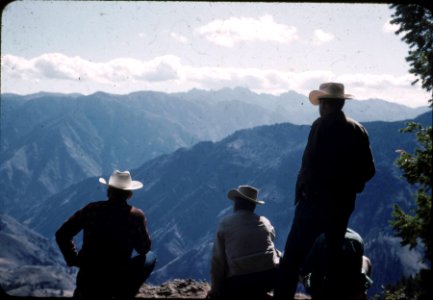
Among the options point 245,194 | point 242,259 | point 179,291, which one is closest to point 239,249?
point 242,259

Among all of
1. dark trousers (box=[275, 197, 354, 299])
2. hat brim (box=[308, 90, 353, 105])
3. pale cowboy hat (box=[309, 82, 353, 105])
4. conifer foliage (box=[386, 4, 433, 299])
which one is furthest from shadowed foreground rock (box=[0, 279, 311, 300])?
pale cowboy hat (box=[309, 82, 353, 105])

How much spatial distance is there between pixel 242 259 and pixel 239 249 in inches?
5.3

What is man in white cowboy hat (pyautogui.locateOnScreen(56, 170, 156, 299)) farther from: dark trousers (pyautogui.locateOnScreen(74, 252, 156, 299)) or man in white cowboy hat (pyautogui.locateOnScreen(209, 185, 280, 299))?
man in white cowboy hat (pyautogui.locateOnScreen(209, 185, 280, 299))

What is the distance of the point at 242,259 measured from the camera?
236 inches

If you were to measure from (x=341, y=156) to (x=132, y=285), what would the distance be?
314 centimetres

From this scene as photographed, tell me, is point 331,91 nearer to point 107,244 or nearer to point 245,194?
point 245,194

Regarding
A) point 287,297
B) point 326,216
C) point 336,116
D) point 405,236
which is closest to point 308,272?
point 287,297

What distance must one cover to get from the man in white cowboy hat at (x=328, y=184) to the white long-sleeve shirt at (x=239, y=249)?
89cm

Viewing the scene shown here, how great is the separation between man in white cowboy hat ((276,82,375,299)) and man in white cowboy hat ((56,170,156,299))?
1955 mm

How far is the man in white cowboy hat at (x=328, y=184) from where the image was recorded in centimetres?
488

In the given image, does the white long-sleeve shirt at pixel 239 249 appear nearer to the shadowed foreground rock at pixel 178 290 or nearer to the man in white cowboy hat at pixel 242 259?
the man in white cowboy hat at pixel 242 259

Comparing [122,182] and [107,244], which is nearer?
[107,244]

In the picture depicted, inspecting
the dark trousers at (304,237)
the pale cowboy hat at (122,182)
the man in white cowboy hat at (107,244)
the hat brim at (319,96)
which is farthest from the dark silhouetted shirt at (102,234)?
the hat brim at (319,96)

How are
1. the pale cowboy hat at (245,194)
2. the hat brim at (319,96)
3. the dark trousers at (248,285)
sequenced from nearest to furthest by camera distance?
the hat brim at (319,96)
the dark trousers at (248,285)
the pale cowboy hat at (245,194)
